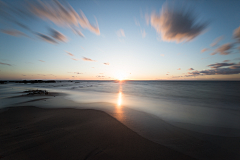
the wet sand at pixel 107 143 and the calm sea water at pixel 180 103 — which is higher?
the wet sand at pixel 107 143

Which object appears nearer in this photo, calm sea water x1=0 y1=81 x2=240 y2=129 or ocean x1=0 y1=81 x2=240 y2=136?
ocean x1=0 y1=81 x2=240 y2=136

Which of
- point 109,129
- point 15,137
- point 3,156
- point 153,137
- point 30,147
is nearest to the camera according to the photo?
point 3,156

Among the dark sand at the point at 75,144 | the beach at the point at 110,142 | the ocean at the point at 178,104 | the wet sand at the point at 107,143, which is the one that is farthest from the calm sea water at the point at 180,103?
the dark sand at the point at 75,144

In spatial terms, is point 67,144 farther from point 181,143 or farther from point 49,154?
point 181,143

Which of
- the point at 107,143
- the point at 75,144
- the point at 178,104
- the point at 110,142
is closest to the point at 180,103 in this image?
the point at 178,104

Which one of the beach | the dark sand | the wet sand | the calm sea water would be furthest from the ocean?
the dark sand

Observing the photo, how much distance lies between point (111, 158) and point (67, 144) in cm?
244

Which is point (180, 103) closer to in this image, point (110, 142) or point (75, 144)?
point (110, 142)

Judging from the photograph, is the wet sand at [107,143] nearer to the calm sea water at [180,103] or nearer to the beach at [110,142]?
the beach at [110,142]

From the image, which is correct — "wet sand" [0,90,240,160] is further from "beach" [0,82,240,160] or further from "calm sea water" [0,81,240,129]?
"calm sea water" [0,81,240,129]

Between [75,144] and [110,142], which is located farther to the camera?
[110,142]

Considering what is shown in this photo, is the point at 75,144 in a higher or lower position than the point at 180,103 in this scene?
higher

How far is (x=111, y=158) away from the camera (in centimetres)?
416

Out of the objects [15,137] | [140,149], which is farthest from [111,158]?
[15,137]
